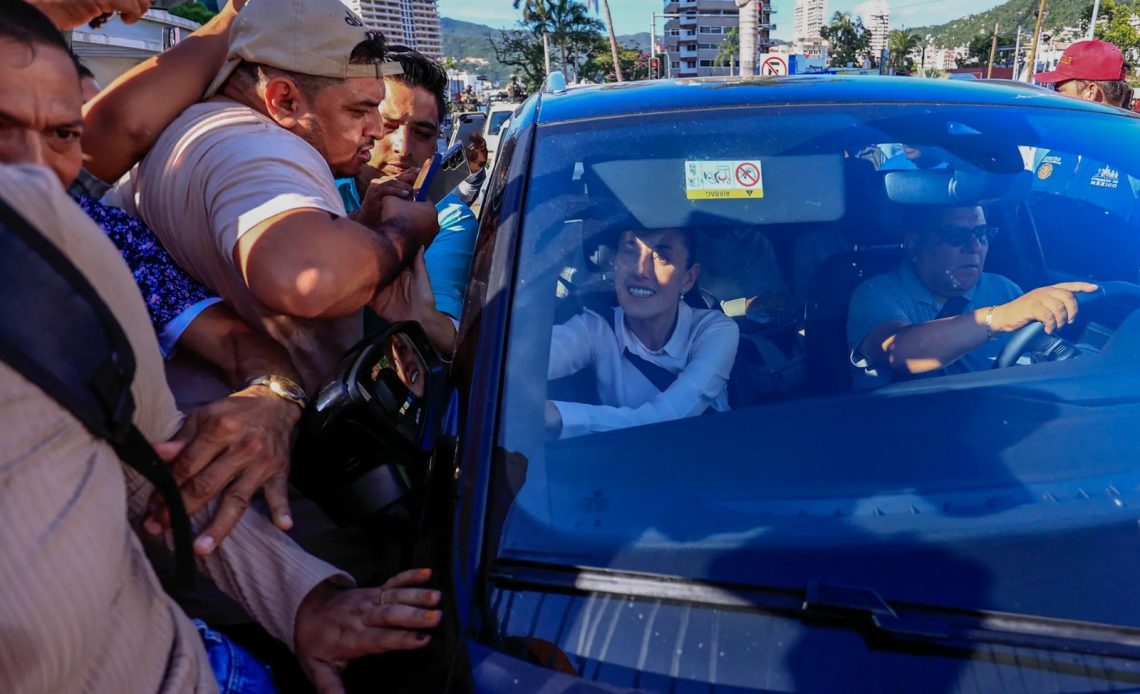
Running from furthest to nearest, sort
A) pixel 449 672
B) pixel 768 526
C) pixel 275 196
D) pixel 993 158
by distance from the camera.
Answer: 1. pixel 993 158
2. pixel 275 196
3. pixel 768 526
4. pixel 449 672

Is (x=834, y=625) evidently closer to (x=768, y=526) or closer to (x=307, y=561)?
(x=768, y=526)

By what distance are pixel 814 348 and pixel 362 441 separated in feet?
3.13

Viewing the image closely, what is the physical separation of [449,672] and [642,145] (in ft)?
3.89

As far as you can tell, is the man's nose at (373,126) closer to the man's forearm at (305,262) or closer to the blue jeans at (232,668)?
the man's forearm at (305,262)

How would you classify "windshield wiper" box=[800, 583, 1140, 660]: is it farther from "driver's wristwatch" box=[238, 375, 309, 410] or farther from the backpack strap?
"driver's wristwatch" box=[238, 375, 309, 410]

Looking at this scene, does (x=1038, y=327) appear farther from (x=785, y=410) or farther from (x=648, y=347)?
(x=648, y=347)

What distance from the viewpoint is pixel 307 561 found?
1.44 meters

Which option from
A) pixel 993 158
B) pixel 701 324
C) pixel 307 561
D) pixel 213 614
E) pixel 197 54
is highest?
pixel 197 54

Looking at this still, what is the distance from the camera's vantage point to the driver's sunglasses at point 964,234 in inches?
74.1

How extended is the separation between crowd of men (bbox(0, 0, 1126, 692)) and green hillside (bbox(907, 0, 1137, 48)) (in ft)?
348

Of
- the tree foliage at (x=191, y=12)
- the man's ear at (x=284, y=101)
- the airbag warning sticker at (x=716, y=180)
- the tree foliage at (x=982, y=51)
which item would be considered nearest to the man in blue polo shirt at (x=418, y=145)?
the man's ear at (x=284, y=101)

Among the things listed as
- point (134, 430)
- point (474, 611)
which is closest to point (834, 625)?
point (474, 611)

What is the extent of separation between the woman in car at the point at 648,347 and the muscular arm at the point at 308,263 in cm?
47

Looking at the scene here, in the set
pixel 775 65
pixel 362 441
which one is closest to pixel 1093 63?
pixel 362 441
